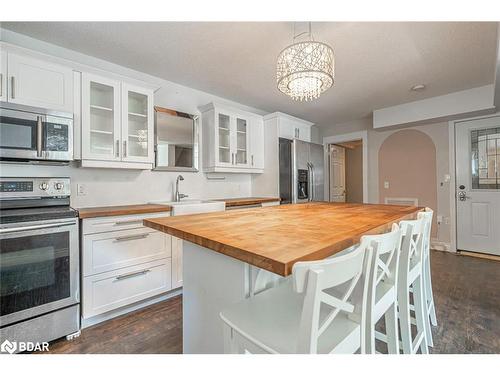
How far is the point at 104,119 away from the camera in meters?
2.38

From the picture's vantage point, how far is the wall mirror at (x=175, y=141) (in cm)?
289

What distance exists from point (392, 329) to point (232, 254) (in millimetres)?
940

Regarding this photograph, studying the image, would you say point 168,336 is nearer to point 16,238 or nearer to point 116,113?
point 16,238

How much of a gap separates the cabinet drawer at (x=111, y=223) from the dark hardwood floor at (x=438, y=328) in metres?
0.76

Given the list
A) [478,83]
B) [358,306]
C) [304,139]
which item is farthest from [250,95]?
[358,306]

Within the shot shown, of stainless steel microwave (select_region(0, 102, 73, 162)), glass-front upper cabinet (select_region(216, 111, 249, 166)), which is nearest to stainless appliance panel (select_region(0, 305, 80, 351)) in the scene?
stainless steel microwave (select_region(0, 102, 73, 162))

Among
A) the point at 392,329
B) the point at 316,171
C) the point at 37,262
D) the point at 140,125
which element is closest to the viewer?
the point at 392,329

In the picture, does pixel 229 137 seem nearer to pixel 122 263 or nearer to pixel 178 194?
pixel 178 194

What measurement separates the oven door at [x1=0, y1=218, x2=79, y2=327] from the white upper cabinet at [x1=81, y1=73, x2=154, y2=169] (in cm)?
71

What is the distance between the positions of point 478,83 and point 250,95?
2.90 metres

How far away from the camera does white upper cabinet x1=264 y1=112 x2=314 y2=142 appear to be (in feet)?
12.3

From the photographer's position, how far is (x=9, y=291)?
158 centimetres

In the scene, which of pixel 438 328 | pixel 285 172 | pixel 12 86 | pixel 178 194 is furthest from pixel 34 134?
pixel 438 328

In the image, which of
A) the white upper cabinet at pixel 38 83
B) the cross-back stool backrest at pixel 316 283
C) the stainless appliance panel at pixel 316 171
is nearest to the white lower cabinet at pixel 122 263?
the white upper cabinet at pixel 38 83
